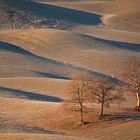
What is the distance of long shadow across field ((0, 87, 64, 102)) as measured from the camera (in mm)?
66938

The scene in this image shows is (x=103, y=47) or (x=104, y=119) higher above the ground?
(x=103, y=47)

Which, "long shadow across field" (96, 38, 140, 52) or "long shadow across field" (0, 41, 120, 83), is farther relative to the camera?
"long shadow across field" (96, 38, 140, 52)

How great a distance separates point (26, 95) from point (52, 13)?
123m

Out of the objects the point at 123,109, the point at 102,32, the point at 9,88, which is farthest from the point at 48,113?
the point at 102,32

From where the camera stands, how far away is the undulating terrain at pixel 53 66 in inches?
1736

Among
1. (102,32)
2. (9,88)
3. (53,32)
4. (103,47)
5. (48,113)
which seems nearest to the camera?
(48,113)

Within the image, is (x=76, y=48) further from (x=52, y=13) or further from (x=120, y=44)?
(x=52, y=13)

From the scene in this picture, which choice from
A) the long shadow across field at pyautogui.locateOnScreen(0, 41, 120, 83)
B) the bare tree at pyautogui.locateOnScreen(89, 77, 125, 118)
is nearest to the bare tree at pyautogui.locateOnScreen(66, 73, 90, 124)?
the bare tree at pyautogui.locateOnScreen(89, 77, 125, 118)

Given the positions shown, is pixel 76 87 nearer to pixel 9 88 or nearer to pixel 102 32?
pixel 9 88

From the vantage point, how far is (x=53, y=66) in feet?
331

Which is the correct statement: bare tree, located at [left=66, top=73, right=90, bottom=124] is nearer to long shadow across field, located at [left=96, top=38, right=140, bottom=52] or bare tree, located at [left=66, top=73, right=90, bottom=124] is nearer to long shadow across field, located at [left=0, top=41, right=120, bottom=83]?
long shadow across field, located at [left=0, top=41, right=120, bottom=83]

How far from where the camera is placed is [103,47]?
410 feet

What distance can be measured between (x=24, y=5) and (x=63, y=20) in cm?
1794

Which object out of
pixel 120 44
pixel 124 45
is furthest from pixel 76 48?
pixel 124 45
